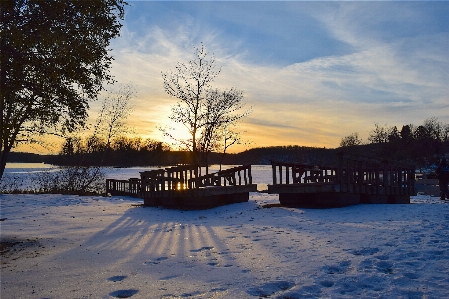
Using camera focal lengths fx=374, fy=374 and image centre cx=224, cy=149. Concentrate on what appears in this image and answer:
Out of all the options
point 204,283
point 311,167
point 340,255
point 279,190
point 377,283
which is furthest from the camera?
point 311,167

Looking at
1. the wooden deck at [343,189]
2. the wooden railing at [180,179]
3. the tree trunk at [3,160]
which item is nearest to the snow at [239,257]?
the wooden deck at [343,189]

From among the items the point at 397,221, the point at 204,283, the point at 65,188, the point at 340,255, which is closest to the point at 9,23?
the point at 204,283

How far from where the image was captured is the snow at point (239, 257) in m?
4.45

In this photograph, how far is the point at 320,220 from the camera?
927cm

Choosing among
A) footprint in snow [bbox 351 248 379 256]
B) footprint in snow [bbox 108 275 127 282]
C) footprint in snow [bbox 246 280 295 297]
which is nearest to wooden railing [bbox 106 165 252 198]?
footprint in snow [bbox 351 248 379 256]

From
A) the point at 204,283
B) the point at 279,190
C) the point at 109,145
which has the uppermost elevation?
the point at 109,145

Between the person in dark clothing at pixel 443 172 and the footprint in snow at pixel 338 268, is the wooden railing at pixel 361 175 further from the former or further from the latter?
the footprint in snow at pixel 338 268

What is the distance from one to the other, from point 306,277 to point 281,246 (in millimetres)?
1787

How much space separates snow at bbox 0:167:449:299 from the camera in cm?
445

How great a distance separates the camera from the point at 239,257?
591 centimetres

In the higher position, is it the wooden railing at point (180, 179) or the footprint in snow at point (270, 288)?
the wooden railing at point (180, 179)

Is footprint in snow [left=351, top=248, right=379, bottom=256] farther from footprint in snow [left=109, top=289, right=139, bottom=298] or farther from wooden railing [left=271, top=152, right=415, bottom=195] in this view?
wooden railing [left=271, top=152, right=415, bottom=195]

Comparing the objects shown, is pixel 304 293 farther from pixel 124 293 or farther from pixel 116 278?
pixel 116 278

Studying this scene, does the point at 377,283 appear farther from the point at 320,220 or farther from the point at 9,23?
the point at 9,23
